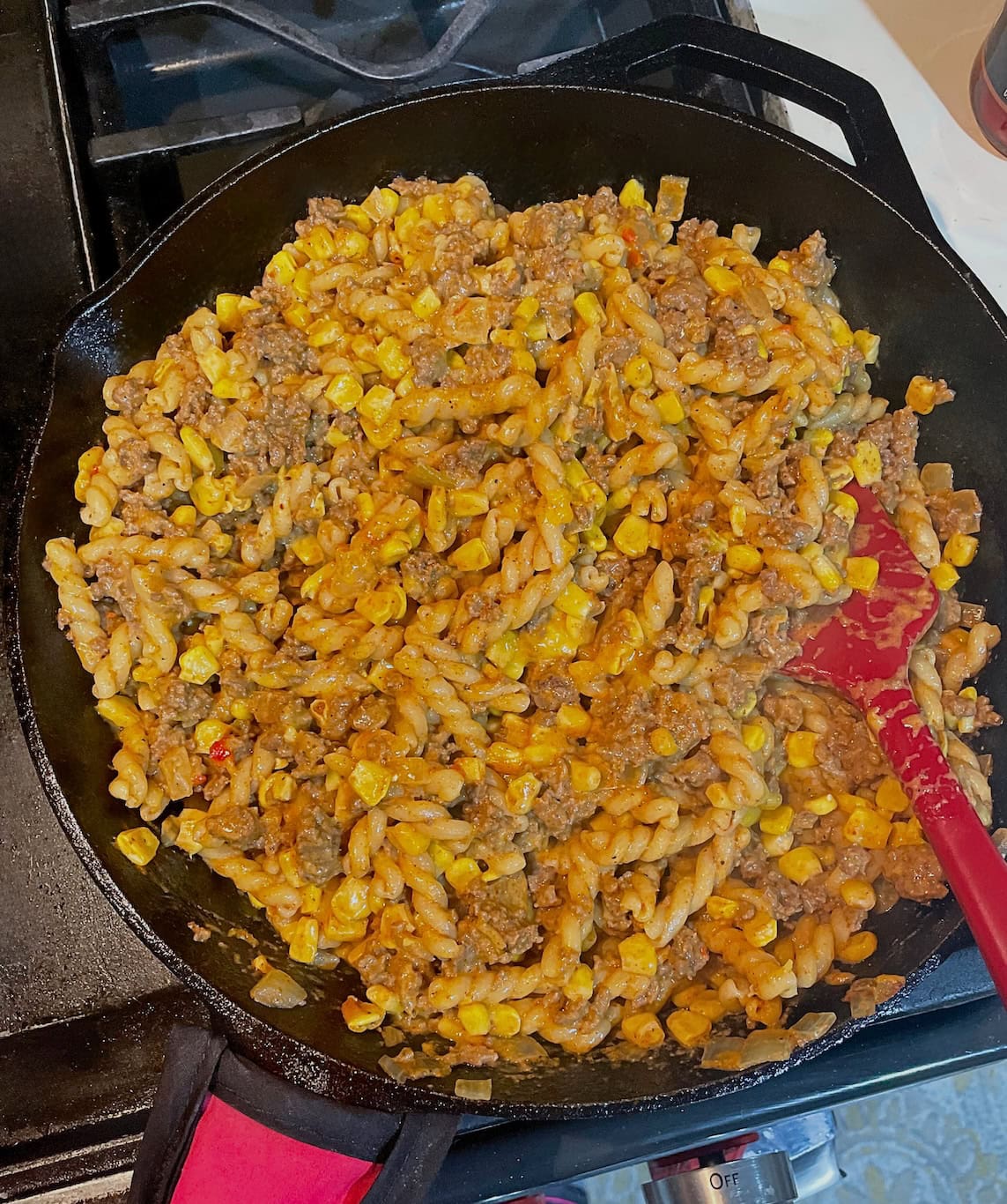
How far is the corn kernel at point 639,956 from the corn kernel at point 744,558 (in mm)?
733

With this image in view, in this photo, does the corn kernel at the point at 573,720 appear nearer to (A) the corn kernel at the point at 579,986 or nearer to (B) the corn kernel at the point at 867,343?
(A) the corn kernel at the point at 579,986

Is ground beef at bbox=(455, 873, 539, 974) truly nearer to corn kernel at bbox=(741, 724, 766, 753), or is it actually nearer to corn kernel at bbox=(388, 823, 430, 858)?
corn kernel at bbox=(388, 823, 430, 858)

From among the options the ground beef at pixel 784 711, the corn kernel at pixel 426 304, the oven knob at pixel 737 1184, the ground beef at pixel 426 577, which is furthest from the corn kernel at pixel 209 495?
the oven knob at pixel 737 1184

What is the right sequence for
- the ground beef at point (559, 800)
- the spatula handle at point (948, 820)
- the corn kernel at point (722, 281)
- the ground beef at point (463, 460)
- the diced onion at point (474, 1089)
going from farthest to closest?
the corn kernel at point (722, 281), the ground beef at point (463, 460), the ground beef at point (559, 800), the diced onion at point (474, 1089), the spatula handle at point (948, 820)

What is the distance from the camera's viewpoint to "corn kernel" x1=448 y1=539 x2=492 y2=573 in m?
1.81

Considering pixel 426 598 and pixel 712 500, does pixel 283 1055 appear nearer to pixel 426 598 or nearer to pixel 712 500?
pixel 426 598

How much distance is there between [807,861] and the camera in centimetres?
180

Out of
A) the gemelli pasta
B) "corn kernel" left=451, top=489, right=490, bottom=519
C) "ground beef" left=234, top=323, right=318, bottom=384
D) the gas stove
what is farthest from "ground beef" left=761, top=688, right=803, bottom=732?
"ground beef" left=234, top=323, right=318, bottom=384

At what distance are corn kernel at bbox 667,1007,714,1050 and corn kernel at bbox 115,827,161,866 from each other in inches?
40.8

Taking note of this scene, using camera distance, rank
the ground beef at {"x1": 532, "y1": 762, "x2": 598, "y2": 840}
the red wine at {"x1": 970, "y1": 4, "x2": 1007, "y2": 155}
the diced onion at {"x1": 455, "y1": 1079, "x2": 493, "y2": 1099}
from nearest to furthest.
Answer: the diced onion at {"x1": 455, "y1": 1079, "x2": 493, "y2": 1099} → the ground beef at {"x1": 532, "y1": 762, "x2": 598, "y2": 840} → the red wine at {"x1": 970, "y1": 4, "x2": 1007, "y2": 155}

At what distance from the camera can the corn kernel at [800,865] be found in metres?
1.80

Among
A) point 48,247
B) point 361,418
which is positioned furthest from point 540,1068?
point 48,247

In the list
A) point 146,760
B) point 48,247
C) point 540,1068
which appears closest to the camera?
point 540,1068

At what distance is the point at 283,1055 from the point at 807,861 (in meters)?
1.08
